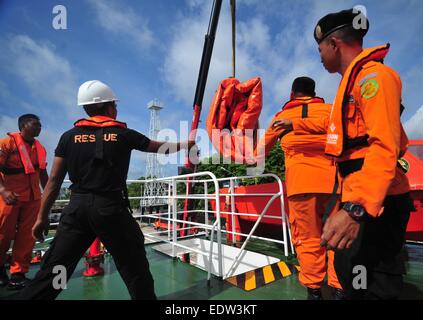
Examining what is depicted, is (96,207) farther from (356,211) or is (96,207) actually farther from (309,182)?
(309,182)

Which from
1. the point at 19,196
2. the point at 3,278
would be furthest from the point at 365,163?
the point at 3,278

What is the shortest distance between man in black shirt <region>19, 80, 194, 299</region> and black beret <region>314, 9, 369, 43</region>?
131 cm

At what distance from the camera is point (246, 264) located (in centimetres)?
337

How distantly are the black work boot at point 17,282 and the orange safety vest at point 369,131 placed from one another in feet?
10.6

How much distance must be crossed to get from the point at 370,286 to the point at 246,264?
253 centimetres

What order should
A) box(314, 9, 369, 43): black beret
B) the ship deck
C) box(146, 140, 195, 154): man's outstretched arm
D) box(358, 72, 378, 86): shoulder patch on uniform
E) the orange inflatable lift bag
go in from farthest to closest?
the orange inflatable lift bag
the ship deck
box(146, 140, 195, 154): man's outstretched arm
box(314, 9, 369, 43): black beret
box(358, 72, 378, 86): shoulder patch on uniform

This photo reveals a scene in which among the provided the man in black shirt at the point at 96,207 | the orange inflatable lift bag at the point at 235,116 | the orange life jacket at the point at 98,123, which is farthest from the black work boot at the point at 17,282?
the orange inflatable lift bag at the point at 235,116

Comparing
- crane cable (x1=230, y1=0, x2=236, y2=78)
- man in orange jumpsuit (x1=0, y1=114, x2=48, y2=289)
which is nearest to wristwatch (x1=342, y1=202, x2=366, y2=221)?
man in orange jumpsuit (x1=0, y1=114, x2=48, y2=289)

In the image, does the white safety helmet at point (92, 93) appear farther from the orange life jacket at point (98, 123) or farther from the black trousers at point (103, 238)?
the black trousers at point (103, 238)

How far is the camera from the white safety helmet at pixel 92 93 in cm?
189

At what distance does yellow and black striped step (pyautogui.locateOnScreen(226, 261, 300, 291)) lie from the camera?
7.89 ft

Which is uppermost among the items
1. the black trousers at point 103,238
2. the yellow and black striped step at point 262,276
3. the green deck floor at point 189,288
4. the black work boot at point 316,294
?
the black trousers at point 103,238

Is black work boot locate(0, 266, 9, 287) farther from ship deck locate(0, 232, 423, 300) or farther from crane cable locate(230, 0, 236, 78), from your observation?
crane cable locate(230, 0, 236, 78)
